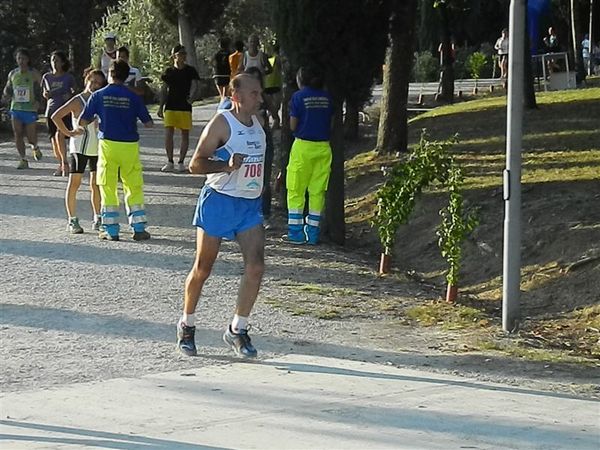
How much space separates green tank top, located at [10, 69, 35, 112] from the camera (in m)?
19.5

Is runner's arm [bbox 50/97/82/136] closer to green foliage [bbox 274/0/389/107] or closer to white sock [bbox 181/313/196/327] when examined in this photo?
green foliage [bbox 274/0/389/107]

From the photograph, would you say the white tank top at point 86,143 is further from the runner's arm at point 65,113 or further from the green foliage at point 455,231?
the green foliage at point 455,231

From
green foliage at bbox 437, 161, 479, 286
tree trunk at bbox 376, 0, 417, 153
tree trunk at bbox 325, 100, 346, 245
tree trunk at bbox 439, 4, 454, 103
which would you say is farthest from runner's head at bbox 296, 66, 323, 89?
tree trunk at bbox 439, 4, 454, 103

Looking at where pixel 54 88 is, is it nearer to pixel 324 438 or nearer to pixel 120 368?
pixel 120 368

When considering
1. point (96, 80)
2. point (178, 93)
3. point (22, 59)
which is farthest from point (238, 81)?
point (22, 59)

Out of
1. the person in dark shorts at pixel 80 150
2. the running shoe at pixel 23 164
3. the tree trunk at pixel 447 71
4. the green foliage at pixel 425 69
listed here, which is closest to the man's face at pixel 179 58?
the running shoe at pixel 23 164

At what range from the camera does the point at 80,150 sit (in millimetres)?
13266

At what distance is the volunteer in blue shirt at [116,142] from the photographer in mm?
12414

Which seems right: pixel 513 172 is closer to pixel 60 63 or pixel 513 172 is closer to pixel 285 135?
pixel 285 135

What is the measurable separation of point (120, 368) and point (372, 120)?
20626 mm

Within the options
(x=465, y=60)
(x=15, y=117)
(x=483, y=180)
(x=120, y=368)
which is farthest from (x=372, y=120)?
(x=465, y=60)

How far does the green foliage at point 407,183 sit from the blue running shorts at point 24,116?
9.96 metres

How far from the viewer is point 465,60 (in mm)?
52688

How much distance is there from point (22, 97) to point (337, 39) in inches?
335
